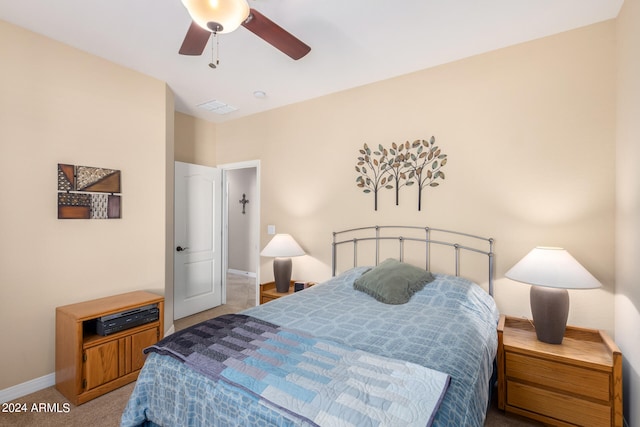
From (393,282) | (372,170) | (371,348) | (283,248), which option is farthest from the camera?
(283,248)

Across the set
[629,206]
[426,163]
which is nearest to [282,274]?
[426,163]

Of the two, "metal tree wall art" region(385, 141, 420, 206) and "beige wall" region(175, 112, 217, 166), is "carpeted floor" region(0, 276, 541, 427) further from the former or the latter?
"beige wall" region(175, 112, 217, 166)

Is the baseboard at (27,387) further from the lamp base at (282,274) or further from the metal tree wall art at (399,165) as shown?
the metal tree wall art at (399,165)

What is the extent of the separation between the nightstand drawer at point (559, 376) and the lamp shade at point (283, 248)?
2.11m

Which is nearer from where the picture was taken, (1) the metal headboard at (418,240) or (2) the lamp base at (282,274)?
(1) the metal headboard at (418,240)

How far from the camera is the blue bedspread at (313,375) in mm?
1021

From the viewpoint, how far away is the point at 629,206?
1863mm

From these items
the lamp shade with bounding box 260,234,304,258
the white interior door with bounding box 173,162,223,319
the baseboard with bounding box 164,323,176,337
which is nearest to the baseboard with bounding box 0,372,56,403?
the baseboard with bounding box 164,323,176,337

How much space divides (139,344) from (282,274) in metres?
1.44

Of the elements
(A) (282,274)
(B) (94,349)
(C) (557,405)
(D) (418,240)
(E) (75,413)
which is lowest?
(E) (75,413)

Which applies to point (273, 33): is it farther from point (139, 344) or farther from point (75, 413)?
point (75, 413)

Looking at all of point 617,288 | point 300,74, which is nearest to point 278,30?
point 300,74

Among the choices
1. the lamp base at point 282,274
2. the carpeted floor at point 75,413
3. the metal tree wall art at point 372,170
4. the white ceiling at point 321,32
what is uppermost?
the white ceiling at point 321,32

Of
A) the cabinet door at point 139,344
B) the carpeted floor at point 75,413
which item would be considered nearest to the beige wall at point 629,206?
the carpeted floor at point 75,413
